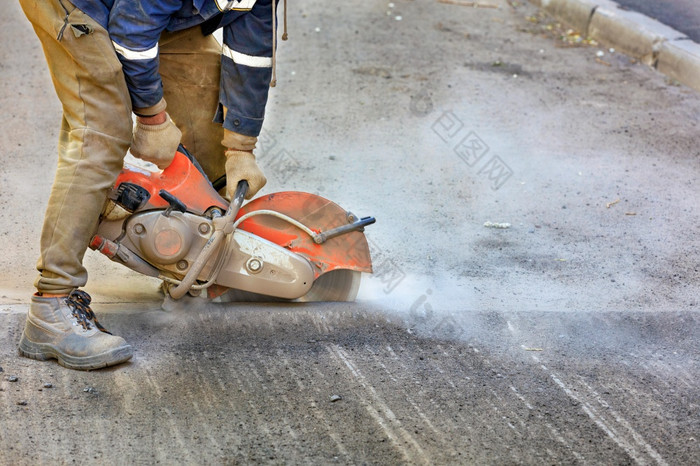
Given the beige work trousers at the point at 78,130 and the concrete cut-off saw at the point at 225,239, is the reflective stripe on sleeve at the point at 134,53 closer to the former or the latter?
the beige work trousers at the point at 78,130

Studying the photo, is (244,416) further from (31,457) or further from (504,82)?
(504,82)

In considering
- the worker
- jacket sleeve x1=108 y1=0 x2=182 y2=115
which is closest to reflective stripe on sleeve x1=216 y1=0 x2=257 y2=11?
the worker

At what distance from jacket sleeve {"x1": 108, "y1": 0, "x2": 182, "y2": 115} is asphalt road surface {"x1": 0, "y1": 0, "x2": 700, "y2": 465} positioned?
875 millimetres

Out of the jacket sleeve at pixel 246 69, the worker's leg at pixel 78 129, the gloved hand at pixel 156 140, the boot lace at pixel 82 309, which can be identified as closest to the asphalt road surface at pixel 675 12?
the jacket sleeve at pixel 246 69

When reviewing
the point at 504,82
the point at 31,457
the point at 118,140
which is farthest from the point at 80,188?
the point at 504,82

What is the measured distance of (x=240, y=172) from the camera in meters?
3.11

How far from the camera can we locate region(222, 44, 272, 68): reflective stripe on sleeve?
2.95 m

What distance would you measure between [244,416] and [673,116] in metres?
3.98

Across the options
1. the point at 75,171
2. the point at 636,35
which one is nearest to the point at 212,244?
the point at 75,171

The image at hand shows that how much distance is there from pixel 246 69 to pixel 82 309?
3.38 feet

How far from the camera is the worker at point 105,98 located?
262cm

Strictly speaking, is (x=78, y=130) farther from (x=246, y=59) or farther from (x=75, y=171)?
(x=246, y=59)

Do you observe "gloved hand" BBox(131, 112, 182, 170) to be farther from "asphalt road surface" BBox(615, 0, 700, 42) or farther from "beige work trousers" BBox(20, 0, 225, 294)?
"asphalt road surface" BBox(615, 0, 700, 42)

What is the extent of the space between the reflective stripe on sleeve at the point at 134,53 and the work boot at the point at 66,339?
847mm
